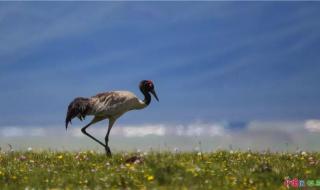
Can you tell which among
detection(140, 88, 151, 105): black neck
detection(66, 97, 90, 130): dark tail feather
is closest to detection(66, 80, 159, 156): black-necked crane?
detection(66, 97, 90, 130): dark tail feather

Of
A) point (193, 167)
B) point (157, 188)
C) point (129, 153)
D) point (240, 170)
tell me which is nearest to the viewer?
point (157, 188)

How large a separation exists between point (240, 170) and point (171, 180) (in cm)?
327

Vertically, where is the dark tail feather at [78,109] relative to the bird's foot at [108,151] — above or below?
above

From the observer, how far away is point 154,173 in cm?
1445

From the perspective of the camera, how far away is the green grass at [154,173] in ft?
45.5

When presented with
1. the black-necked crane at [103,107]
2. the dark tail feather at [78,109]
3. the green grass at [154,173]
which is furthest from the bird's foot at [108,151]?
the dark tail feather at [78,109]

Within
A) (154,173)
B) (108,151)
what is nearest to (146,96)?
(108,151)

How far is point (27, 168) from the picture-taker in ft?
56.4

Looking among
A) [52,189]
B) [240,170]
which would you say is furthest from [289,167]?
[52,189]

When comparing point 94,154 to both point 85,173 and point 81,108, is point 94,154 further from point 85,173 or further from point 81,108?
point 85,173

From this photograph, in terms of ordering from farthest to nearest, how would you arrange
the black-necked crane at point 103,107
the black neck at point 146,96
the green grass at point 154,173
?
the black neck at point 146,96
the black-necked crane at point 103,107
the green grass at point 154,173

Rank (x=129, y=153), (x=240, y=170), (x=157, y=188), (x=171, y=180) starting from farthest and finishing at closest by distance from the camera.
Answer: (x=129, y=153)
(x=240, y=170)
(x=171, y=180)
(x=157, y=188)

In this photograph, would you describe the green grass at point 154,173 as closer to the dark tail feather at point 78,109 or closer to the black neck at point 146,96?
the dark tail feather at point 78,109

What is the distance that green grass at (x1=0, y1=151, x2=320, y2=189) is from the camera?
1388 centimetres
